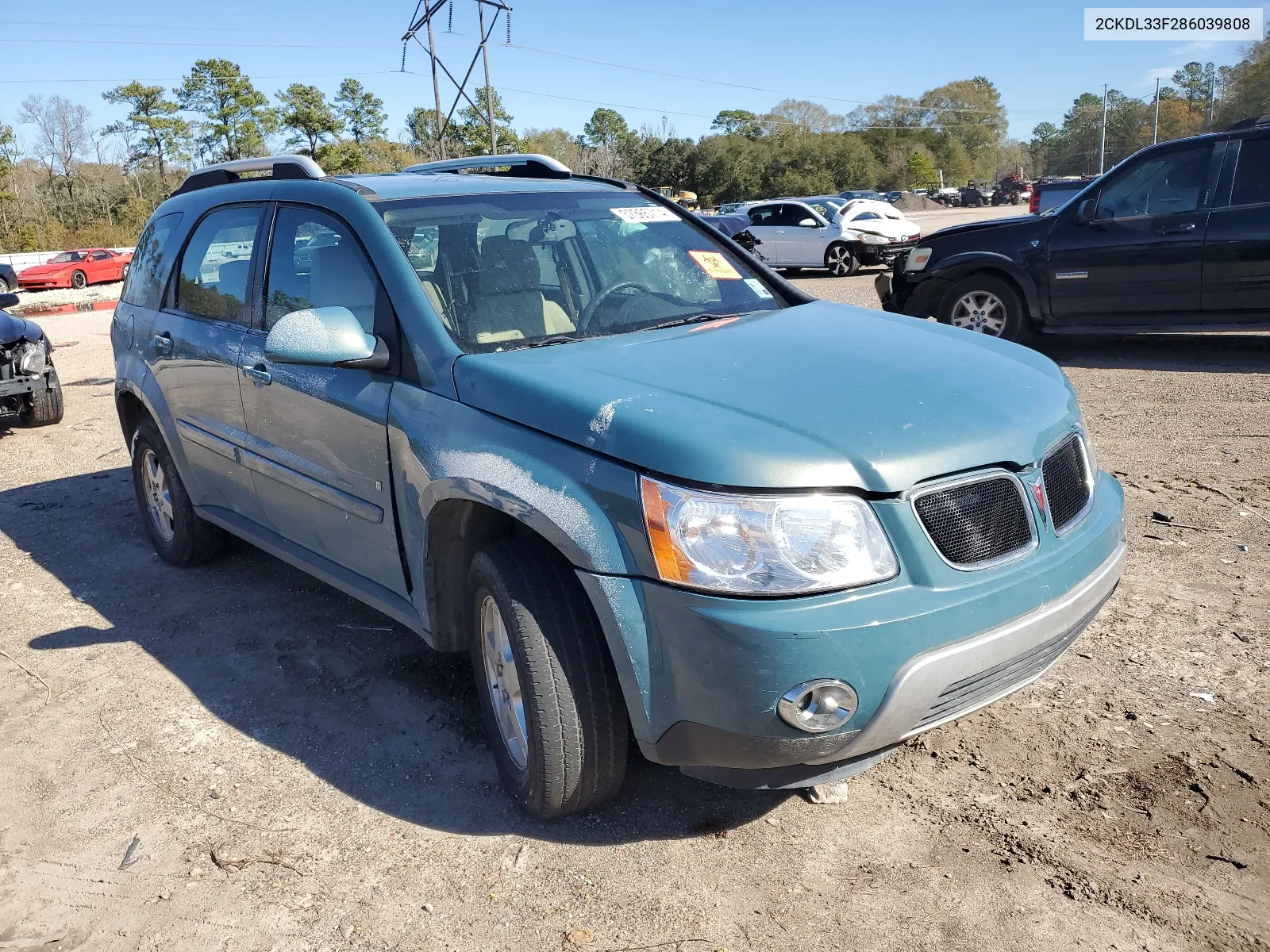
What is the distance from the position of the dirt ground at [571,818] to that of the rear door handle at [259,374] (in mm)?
1127

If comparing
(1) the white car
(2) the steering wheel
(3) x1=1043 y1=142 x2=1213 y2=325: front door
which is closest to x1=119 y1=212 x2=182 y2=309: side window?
(2) the steering wheel

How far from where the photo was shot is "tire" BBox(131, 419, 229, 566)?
5008 mm

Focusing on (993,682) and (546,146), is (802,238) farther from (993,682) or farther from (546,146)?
(546,146)

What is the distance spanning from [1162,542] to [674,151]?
70996 mm

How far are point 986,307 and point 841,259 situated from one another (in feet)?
37.0

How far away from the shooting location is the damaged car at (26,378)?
866cm

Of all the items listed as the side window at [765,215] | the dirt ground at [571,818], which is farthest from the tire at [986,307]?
the side window at [765,215]

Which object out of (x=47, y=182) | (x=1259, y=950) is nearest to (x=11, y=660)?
(x=1259, y=950)

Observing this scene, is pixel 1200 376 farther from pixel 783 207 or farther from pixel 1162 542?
pixel 783 207

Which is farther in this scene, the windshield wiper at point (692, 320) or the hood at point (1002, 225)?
the hood at point (1002, 225)

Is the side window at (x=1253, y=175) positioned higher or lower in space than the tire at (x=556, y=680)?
higher

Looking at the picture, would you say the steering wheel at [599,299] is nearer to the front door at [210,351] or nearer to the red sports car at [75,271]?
the front door at [210,351]

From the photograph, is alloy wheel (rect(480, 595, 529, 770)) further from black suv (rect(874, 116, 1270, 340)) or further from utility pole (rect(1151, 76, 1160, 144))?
utility pole (rect(1151, 76, 1160, 144))

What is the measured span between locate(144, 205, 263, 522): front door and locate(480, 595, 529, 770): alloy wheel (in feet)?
5.32
